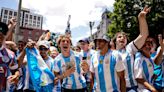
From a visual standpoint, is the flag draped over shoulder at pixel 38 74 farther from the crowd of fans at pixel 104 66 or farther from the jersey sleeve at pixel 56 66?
the jersey sleeve at pixel 56 66

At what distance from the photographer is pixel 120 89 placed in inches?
209

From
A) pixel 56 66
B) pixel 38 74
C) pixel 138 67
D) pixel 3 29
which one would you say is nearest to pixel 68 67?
pixel 56 66

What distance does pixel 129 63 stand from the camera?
5.70 m

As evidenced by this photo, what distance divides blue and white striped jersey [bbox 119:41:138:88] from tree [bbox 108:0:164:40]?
67.7 ft

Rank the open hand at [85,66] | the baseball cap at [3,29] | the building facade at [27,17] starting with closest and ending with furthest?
the baseball cap at [3,29] → the open hand at [85,66] → the building facade at [27,17]

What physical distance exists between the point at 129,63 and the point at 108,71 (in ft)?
1.76

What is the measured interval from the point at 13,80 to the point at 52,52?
313 cm

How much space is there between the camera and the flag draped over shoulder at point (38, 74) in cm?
530

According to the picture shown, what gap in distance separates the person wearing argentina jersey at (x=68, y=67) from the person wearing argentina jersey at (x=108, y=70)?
25.2 inches

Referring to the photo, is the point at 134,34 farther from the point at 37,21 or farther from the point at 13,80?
the point at 37,21

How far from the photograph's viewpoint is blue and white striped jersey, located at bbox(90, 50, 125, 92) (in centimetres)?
531

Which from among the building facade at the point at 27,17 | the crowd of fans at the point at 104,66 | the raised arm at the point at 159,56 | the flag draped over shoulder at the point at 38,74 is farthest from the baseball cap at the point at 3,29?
the building facade at the point at 27,17

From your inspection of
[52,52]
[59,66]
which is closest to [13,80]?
[59,66]

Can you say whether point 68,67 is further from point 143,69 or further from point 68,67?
point 143,69
